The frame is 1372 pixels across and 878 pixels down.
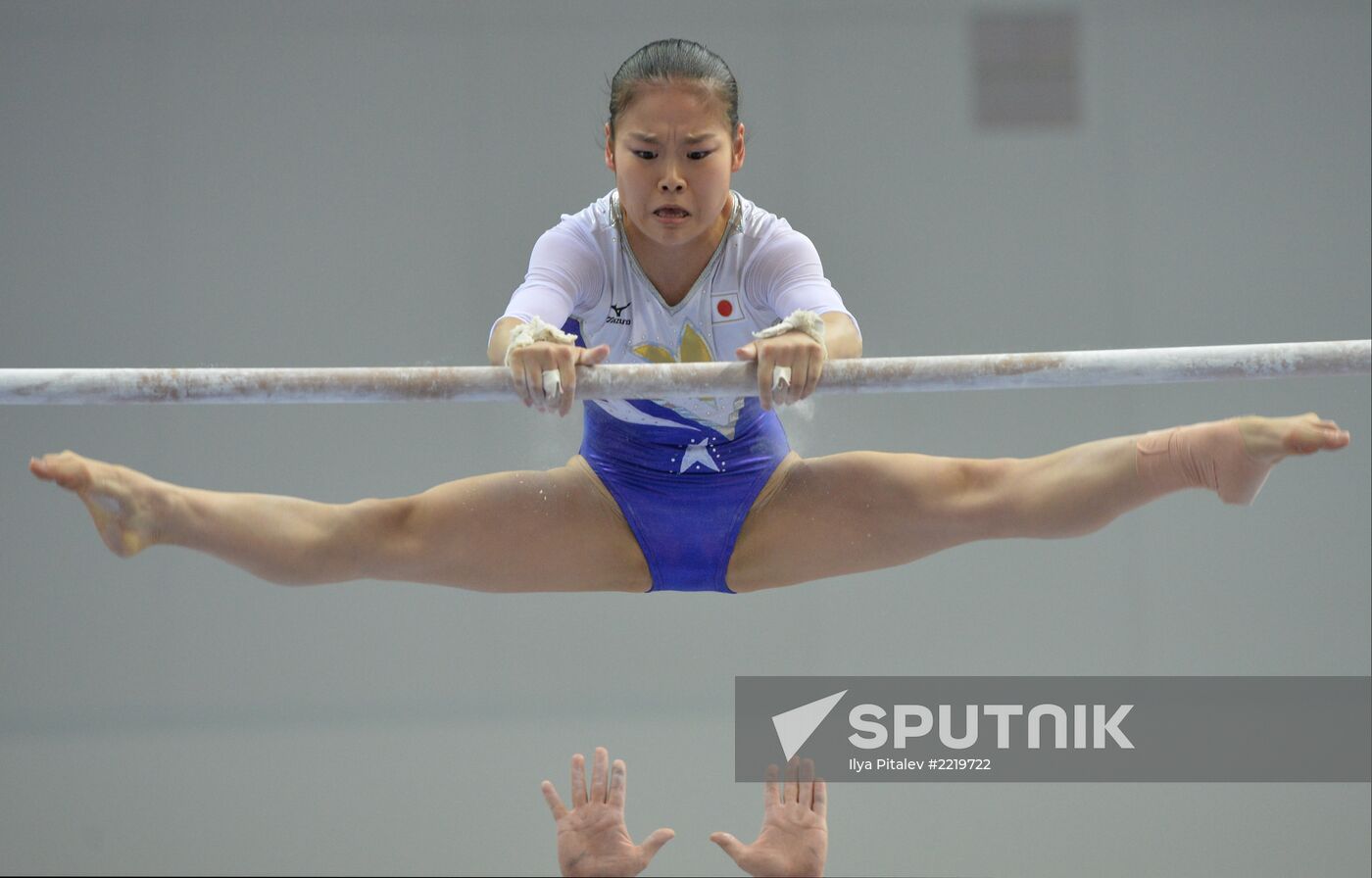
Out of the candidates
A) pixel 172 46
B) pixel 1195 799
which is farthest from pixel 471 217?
pixel 1195 799

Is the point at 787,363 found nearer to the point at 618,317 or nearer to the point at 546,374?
the point at 546,374

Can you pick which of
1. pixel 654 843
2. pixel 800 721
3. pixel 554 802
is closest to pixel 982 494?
pixel 654 843

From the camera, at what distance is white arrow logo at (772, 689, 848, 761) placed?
3.85 meters

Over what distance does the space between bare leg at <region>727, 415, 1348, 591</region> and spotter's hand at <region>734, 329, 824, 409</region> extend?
35cm

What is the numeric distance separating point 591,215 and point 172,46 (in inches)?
104

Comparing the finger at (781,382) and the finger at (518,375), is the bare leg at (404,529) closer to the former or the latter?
the finger at (518,375)

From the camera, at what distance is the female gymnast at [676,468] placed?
1.84 meters

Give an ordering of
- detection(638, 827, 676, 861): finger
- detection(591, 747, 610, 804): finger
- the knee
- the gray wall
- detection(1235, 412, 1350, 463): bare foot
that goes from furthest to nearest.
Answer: the gray wall
detection(591, 747, 610, 804): finger
detection(638, 827, 676, 861): finger
the knee
detection(1235, 412, 1350, 463): bare foot

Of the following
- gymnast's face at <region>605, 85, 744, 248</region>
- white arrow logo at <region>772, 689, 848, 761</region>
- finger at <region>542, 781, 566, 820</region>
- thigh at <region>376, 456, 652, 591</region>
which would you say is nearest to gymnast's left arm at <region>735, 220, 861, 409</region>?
gymnast's face at <region>605, 85, 744, 248</region>

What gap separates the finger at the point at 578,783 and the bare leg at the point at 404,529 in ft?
1.58

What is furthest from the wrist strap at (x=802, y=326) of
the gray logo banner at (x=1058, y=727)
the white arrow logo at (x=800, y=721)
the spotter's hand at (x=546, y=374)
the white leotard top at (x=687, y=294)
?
the white arrow logo at (x=800, y=721)

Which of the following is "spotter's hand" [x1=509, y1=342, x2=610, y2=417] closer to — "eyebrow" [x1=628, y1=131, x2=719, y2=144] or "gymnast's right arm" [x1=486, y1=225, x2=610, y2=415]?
"gymnast's right arm" [x1=486, y1=225, x2=610, y2=415]

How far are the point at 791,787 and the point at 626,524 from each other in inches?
27.5

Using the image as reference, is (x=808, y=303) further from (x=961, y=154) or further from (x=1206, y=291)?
(x=1206, y=291)
